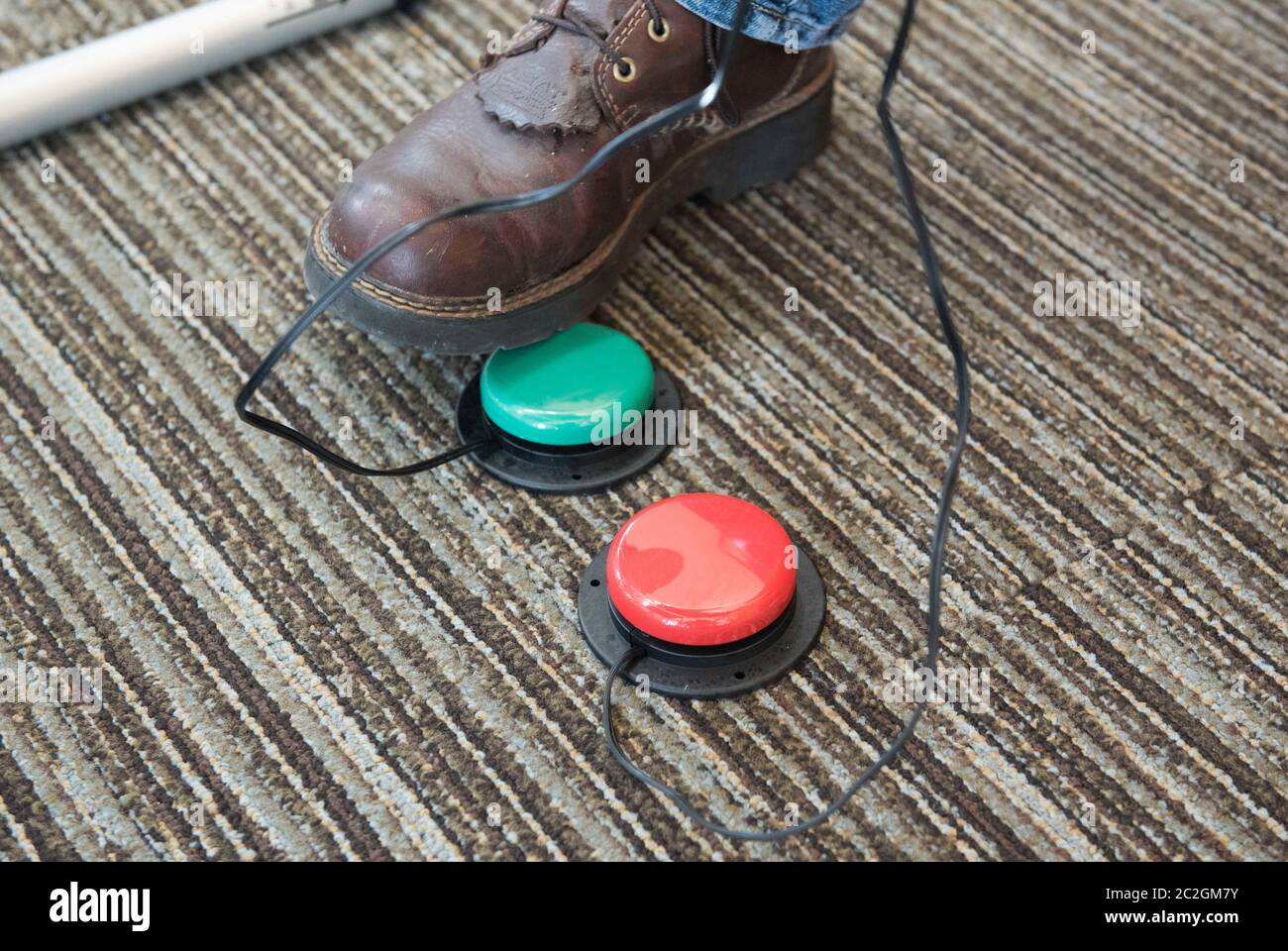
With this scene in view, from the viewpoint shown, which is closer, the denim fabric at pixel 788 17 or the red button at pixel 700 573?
the red button at pixel 700 573

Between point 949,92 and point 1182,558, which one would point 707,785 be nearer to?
point 1182,558

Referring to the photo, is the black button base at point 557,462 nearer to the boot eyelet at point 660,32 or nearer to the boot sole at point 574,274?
the boot sole at point 574,274

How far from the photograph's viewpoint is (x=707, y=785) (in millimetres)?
747

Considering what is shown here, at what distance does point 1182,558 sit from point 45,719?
2.43 ft

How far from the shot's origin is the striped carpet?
744 millimetres

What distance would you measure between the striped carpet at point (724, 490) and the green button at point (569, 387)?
0.05 m

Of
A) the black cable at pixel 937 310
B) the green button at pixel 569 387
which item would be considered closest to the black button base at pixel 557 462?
the green button at pixel 569 387

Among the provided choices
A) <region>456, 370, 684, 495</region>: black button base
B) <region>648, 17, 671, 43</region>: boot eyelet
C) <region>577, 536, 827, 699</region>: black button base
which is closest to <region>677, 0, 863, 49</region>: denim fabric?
<region>648, 17, 671, 43</region>: boot eyelet

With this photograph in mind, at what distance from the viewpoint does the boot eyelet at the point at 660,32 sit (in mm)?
908

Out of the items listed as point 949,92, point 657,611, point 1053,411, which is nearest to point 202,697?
point 657,611

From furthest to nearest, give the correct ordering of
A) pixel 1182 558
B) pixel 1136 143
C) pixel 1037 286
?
1. pixel 1136 143
2. pixel 1037 286
3. pixel 1182 558

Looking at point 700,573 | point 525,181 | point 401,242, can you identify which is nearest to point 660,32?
point 525,181

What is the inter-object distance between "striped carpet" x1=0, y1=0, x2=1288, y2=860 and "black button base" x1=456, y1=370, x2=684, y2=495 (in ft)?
0.04

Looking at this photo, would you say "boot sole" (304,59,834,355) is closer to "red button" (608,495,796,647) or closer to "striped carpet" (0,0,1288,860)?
"striped carpet" (0,0,1288,860)
